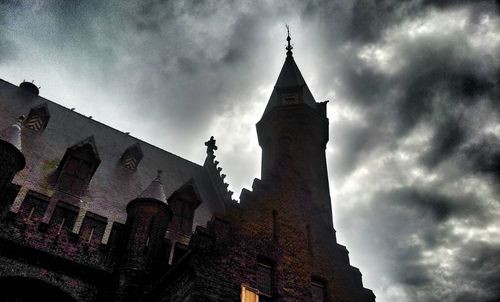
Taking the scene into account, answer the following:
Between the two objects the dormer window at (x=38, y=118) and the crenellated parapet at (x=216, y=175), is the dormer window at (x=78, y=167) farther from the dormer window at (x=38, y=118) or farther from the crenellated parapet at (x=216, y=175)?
the crenellated parapet at (x=216, y=175)

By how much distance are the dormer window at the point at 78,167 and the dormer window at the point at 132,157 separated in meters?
2.78

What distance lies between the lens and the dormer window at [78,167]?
1744 cm

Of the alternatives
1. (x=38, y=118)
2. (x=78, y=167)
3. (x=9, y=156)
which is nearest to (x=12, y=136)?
(x=9, y=156)

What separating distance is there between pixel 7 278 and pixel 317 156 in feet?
52.4

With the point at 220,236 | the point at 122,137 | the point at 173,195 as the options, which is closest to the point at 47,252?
the point at 220,236

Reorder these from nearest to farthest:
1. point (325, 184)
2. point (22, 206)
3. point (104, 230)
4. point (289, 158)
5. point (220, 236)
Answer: point (220, 236), point (22, 206), point (104, 230), point (289, 158), point (325, 184)

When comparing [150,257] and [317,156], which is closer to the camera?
[150,257]

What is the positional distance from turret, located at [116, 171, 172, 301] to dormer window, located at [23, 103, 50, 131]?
7181 millimetres

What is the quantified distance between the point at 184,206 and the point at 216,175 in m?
6.46

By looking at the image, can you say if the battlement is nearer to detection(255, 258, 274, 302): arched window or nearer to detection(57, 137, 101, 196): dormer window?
detection(57, 137, 101, 196): dormer window

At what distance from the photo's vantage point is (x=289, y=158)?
665 inches

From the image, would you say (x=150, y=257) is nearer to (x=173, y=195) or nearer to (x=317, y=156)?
(x=173, y=195)

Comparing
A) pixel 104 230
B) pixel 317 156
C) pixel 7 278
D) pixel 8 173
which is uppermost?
pixel 317 156

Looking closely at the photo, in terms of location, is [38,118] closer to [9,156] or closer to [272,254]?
[9,156]
